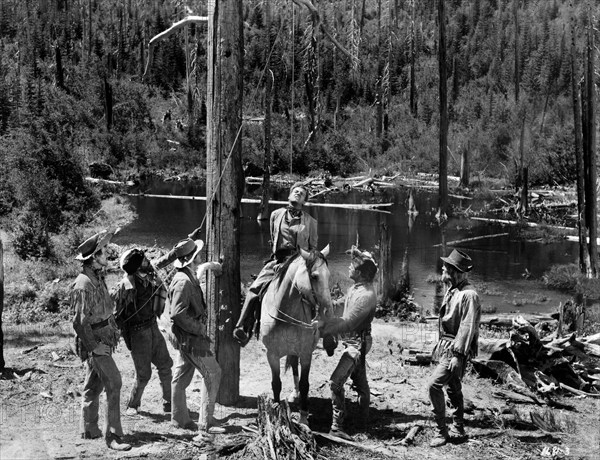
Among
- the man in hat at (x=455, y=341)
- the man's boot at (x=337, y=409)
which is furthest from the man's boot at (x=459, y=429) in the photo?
the man's boot at (x=337, y=409)

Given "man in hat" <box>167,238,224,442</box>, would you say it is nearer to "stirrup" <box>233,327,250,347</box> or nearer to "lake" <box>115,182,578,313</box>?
"stirrup" <box>233,327,250,347</box>

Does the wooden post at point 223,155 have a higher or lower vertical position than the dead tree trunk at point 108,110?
lower

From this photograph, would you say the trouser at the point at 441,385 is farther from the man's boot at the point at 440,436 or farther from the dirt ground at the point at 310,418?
the dirt ground at the point at 310,418

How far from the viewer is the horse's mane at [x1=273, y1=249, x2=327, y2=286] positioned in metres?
7.86

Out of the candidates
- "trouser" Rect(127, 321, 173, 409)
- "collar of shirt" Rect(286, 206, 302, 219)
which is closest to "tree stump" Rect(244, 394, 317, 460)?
"trouser" Rect(127, 321, 173, 409)

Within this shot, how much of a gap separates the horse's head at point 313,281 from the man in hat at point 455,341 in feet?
4.04

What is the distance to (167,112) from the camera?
217 feet

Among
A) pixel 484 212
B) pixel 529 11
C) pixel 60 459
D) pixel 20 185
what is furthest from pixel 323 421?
pixel 529 11

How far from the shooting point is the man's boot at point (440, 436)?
7.89m

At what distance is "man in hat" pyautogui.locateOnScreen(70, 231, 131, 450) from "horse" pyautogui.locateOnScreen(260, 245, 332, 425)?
1600mm

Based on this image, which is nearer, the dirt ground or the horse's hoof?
the dirt ground

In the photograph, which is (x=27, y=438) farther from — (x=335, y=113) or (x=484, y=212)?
(x=335, y=113)

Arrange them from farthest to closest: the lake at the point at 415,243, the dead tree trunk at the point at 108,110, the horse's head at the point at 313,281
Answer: the dead tree trunk at the point at 108,110 → the lake at the point at 415,243 → the horse's head at the point at 313,281

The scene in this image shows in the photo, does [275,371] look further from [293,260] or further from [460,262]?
[460,262]
